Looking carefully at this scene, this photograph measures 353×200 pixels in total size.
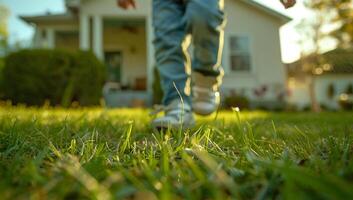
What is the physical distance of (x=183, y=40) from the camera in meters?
2.45

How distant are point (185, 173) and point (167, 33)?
68.0 inches

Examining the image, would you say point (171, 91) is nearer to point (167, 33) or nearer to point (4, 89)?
point (167, 33)

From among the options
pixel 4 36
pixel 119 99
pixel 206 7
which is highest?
pixel 4 36

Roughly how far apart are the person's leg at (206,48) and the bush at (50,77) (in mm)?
6428

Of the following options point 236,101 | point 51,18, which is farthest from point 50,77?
point 51,18

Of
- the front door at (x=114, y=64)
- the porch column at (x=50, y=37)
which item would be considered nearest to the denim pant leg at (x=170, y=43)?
the porch column at (x=50, y=37)

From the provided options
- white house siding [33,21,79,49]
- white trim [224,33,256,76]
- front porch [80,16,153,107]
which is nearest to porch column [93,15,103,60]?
front porch [80,16,153,107]

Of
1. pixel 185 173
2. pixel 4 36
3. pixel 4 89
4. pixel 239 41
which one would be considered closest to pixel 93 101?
pixel 4 89

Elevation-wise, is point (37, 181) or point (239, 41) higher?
point (239, 41)

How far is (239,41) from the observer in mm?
13797

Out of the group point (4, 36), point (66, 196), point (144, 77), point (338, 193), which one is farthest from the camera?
point (4, 36)

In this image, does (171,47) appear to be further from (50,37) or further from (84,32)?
(50,37)

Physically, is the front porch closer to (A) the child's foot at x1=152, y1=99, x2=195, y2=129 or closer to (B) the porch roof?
(B) the porch roof

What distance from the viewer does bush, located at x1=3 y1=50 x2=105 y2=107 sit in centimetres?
859
